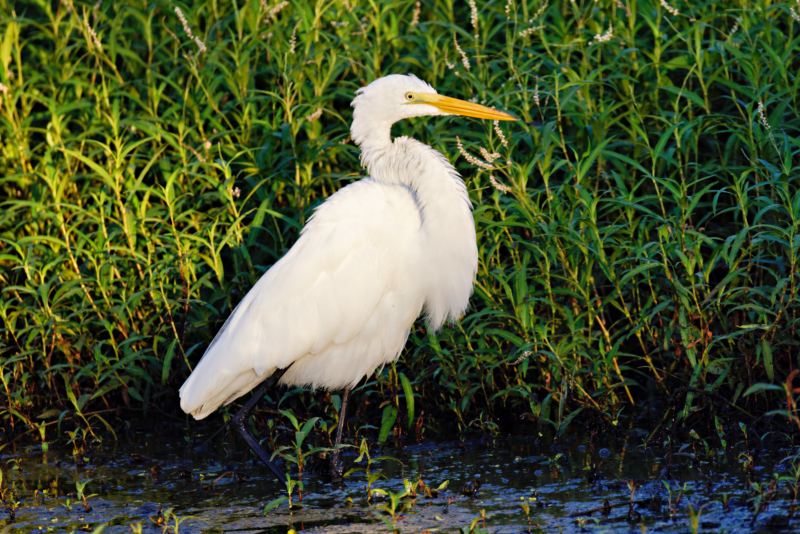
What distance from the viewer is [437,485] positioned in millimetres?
3656

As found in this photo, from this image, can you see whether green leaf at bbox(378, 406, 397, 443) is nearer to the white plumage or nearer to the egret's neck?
the white plumage

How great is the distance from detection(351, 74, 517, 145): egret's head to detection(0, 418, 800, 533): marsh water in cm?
173

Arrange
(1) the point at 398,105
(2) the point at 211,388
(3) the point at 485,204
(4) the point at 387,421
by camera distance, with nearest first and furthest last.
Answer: (2) the point at 211,388
(1) the point at 398,105
(4) the point at 387,421
(3) the point at 485,204

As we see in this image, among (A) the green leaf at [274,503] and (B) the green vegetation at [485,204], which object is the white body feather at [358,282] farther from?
(A) the green leaf at [274,503]

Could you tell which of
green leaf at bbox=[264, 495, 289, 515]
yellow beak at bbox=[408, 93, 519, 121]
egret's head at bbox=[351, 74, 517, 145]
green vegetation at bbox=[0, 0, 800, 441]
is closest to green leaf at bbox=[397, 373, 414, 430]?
green vegetation at bbox=[0, 0, 800, 441]

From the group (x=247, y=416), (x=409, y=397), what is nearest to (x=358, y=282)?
(x=409, y=397)

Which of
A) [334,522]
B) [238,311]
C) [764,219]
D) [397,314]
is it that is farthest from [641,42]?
[334,522]

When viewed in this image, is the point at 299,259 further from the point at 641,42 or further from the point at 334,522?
the point at 641,42

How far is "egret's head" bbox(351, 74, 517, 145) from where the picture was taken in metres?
4.16

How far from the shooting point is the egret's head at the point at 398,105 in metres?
4.16

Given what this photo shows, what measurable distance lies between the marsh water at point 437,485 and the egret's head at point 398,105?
1.73 meters

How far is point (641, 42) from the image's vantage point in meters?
4.99

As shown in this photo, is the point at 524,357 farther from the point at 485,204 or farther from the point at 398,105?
the point at 398,105

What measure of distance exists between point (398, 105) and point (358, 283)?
0.98m
